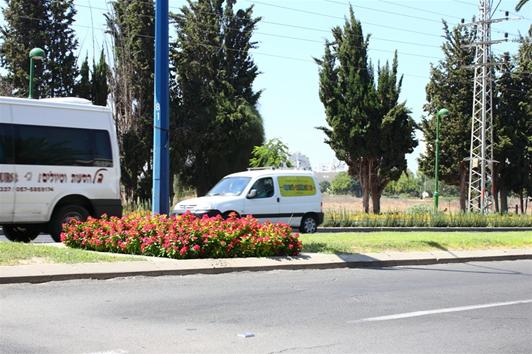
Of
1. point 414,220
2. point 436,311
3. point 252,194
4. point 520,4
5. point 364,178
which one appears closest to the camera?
point 436,311

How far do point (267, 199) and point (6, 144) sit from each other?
8578 mm

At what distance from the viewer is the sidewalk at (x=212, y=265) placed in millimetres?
10406

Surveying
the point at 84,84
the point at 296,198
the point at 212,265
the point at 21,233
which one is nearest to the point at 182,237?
the point at 212,265

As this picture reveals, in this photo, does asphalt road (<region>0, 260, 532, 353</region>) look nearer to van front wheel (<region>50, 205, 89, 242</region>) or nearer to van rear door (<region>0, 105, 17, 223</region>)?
van rear door (<region>0, 105, 17, 223</region>)

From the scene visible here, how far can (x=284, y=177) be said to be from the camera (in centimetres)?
2178

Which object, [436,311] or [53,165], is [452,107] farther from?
[436,311]

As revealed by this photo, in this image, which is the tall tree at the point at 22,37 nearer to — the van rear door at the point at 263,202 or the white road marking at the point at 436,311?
the van rear door at the point at 263,202

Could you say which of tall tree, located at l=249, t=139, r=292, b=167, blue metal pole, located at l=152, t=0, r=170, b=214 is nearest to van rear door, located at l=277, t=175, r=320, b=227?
blue metal pole, located at l=152, t=0, r=170, b=214

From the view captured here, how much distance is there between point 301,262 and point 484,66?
31026 mm

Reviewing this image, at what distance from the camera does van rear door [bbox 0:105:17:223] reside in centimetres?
1452

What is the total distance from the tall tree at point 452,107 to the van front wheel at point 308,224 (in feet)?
96.9

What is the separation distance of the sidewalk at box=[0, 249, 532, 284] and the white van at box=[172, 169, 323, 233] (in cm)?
627

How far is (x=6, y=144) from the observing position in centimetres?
1460

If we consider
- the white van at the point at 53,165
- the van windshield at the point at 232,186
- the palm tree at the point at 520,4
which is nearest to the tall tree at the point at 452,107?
the palm tree at the point at 520,4
